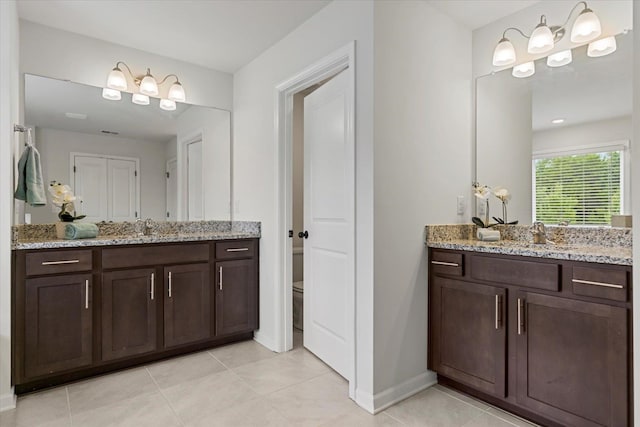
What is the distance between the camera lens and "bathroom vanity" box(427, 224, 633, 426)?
61.8 inches

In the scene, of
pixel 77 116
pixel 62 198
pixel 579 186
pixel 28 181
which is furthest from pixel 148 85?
pixel 579 186

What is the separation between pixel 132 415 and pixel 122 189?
174 cm

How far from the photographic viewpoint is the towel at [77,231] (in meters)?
2.45

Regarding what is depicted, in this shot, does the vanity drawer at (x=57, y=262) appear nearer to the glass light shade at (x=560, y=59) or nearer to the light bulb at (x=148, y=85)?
the light bulb at (x=148, y=85)

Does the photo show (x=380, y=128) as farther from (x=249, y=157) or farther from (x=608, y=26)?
(x=249, y=157)

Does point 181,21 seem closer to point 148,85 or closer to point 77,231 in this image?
point 148,85

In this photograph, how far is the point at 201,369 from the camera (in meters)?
2.56

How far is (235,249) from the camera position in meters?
3.03

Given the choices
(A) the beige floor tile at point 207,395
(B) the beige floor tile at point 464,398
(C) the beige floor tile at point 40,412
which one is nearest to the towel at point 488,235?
(B) the beige floor tile at point 464,398

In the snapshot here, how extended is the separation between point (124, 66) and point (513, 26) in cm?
287


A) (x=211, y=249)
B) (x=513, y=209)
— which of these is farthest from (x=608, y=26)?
(x=211, y=249)

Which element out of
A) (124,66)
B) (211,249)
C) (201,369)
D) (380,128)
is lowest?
(201,369)

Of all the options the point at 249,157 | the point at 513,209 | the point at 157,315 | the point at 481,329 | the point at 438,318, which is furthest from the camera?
the point at 249,157

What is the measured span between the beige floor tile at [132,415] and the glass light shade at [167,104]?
2.25m
